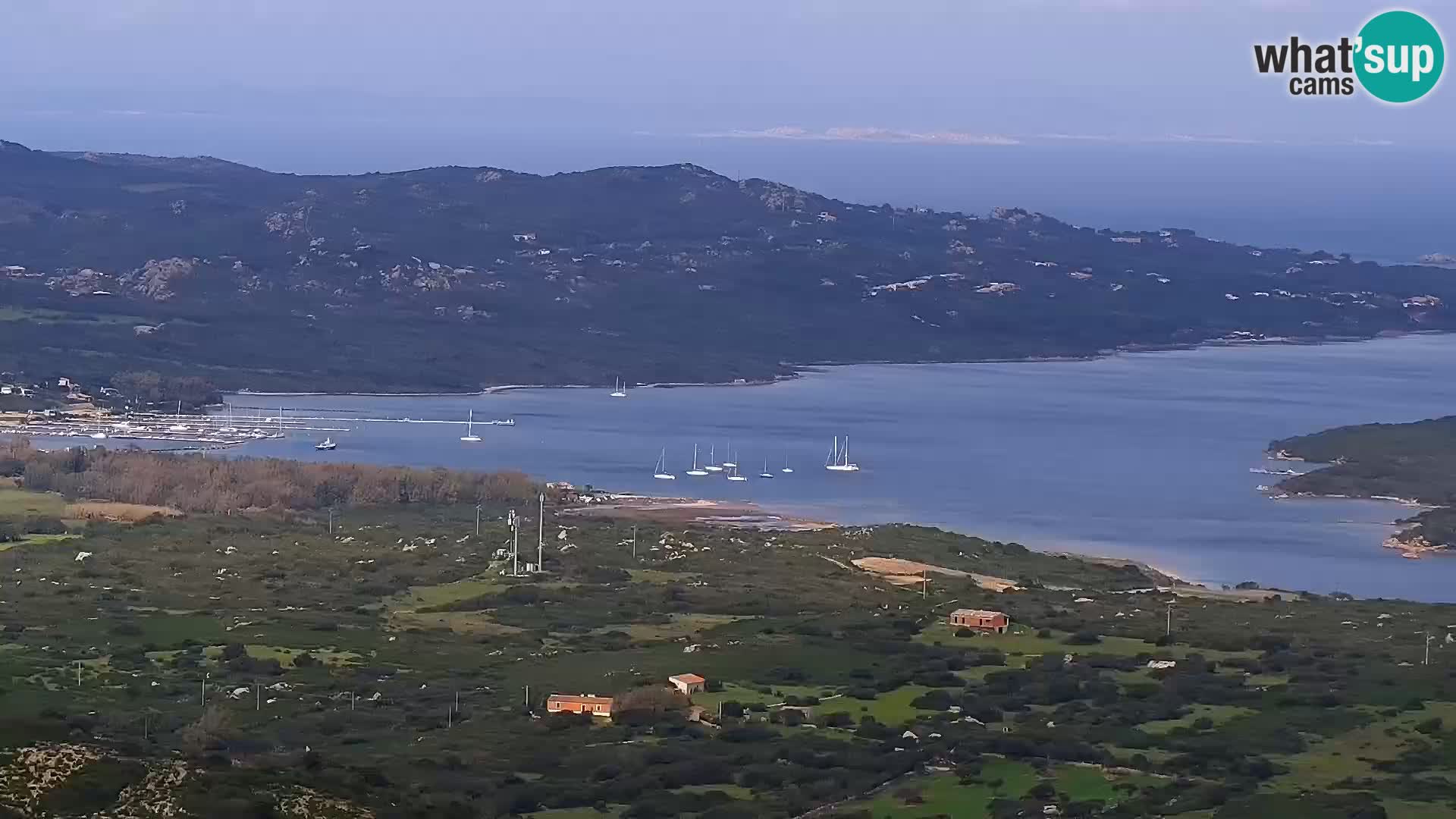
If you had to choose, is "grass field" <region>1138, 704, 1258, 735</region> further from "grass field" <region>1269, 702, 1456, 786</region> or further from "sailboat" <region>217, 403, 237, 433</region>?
"sailboat" <region>217, 403, 237, 433</region>

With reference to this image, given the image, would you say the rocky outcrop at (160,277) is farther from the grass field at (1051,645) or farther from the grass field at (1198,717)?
the grass field at (1198,717)

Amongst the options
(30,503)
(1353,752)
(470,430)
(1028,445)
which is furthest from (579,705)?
(470,430)

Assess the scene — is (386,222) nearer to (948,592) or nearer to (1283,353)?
(1283,353)

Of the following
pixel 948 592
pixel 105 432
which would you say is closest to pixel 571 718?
pixel 948 592

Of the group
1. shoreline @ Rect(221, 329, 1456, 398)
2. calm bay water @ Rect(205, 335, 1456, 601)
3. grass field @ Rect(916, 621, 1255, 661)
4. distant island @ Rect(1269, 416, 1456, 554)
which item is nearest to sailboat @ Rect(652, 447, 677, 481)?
calm bay water @ Rect(205, 335, 1456, 601)

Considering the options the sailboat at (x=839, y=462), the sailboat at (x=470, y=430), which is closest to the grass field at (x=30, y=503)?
the sailboat at (x=470, y=430)

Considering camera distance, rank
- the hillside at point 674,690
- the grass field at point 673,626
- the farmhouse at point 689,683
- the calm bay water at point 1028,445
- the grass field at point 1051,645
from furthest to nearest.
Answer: the calm bay water at point 1028,445 → the grass field at point 673,626 → the grass field at point 1051,645 → the farmhouse at point 689,683 → the hillside at point 674,690

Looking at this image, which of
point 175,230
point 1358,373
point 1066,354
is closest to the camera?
point 1358,373
